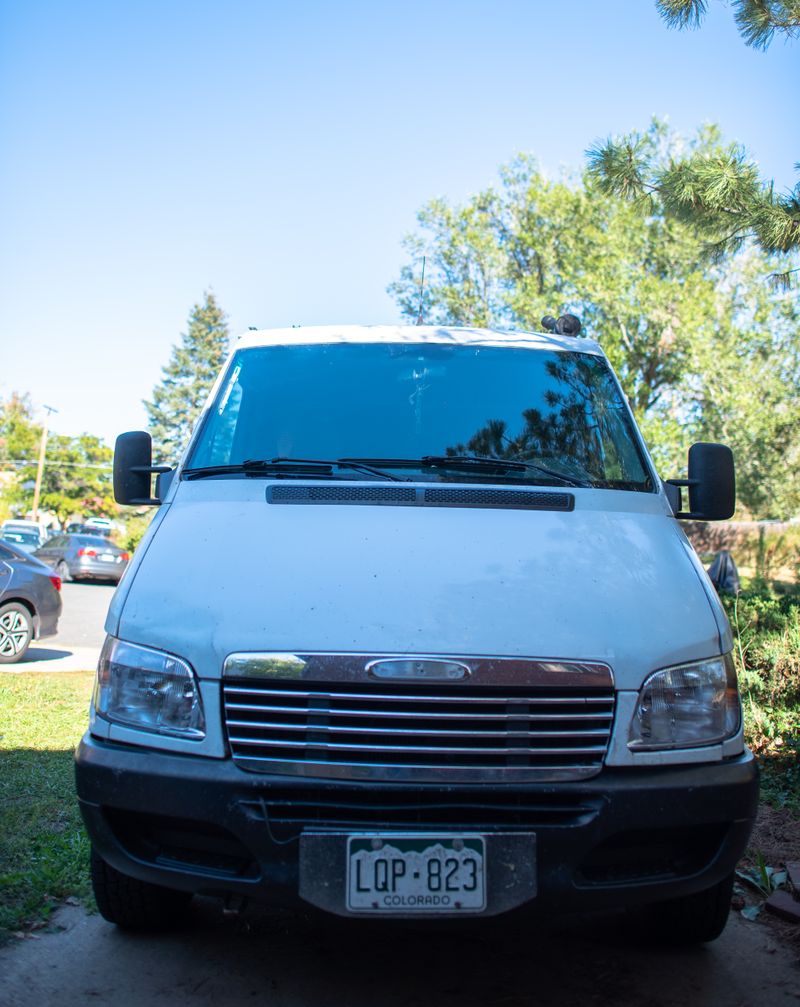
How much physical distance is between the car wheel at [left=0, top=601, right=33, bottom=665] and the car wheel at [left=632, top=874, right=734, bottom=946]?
912 cm

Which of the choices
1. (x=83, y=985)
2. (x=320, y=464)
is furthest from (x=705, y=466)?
(x=83, y=985)

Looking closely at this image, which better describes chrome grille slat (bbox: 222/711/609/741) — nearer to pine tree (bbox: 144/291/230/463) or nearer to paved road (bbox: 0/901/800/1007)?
paved road (bbox: 0/901/800/1007)

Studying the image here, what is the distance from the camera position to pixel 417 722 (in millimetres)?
2840

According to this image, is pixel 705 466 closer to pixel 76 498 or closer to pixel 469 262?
pixel 469 262

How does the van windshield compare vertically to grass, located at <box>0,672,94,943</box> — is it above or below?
above

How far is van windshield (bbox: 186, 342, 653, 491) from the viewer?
4043 mm

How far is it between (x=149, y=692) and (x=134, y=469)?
1561mm

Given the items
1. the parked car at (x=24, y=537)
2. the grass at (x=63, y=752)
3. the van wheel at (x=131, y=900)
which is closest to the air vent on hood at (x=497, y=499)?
the van wheel at (x=131, y=900)

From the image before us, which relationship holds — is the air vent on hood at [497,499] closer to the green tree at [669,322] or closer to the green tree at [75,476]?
the green tree at [669,322]

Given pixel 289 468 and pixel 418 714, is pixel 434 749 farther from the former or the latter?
pixel 289 468

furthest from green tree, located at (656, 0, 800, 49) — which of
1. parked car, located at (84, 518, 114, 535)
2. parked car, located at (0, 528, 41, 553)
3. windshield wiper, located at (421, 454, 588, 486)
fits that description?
parked car, located at (84, 518, 114, 535)

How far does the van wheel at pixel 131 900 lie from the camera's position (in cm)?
336

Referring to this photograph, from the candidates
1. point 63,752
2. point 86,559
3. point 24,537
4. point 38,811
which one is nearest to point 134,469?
point 38,811

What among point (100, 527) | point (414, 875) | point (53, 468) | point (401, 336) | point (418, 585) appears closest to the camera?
point (414, 875)
